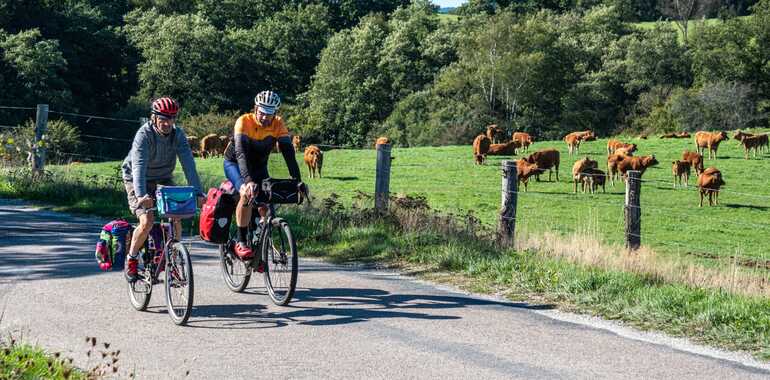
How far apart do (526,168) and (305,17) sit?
2605 inches

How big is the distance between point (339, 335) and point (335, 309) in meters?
1.12

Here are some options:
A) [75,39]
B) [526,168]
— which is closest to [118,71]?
[75,39]

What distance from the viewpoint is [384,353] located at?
24.5 feet

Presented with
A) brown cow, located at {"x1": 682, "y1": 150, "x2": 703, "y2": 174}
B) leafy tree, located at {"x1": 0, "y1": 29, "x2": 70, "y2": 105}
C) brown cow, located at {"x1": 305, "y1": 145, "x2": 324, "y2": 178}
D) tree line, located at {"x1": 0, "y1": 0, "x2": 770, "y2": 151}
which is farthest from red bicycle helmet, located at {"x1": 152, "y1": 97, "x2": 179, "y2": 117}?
leafy tree, located at {"x1": 0, "y1": 29, "x2": 70, "y2": 105}

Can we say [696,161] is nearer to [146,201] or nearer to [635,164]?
[635,164]

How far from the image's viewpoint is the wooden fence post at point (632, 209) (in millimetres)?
13836

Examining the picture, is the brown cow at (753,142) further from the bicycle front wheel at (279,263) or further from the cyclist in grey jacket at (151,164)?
the cyclist in grey jacket at (151,164)

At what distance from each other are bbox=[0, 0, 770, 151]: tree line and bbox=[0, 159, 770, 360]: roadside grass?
55.0 meters

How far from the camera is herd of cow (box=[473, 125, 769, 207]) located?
32.4 meters

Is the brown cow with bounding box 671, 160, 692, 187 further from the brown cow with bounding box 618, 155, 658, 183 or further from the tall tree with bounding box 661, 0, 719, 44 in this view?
the tall tree with bounding box 661, 0, 719, 44

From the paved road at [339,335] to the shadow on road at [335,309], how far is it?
0.04 ft

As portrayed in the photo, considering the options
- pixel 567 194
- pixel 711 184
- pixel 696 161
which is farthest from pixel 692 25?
pixel 567 194

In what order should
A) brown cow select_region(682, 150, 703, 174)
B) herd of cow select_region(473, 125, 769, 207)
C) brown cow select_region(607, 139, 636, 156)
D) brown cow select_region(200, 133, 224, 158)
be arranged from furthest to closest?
brown cow select_region(200, 133, 224, 158), brown cow select_region(607, 139, 636, 156), brown cow select_region(682, 150, 703, 174), herd of cow select_region(473, 125, 769, 207)

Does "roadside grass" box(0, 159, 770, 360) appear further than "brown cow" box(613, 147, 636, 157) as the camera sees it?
No
